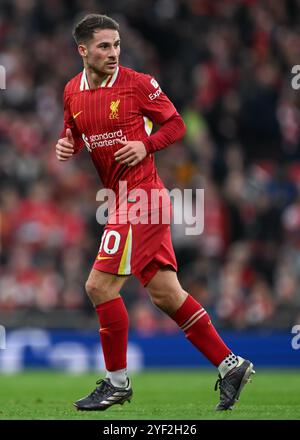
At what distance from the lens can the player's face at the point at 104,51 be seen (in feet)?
25.1

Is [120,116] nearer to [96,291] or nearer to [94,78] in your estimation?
[94,78]

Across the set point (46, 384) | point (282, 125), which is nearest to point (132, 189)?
→ point (46, 384)

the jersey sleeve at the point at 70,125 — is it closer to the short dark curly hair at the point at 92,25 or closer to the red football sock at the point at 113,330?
the short dark curly hair at the point at 92,25

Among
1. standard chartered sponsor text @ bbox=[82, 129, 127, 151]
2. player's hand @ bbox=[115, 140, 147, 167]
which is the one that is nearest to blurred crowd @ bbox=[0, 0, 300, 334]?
standard chartered sponsor text @ bbox=[82, 129, 127, 151]

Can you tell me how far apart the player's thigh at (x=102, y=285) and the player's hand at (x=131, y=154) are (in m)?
0.72

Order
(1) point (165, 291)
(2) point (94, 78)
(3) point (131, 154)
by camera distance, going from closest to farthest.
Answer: (3) point (131, 154) → (1) point (165, 291) → (2) point (94, 78)

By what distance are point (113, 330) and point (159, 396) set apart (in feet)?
6.87

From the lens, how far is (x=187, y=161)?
51.8 feet

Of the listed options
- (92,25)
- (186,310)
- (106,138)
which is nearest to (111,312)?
(186,310)

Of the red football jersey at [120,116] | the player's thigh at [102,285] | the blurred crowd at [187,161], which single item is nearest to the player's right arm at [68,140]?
the red football jersey at [120,116]

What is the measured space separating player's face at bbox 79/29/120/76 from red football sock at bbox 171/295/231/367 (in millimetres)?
1592

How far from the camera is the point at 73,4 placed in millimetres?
18625

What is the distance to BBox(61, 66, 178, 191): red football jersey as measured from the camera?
7.70 metres

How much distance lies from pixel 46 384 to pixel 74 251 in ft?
11.3
